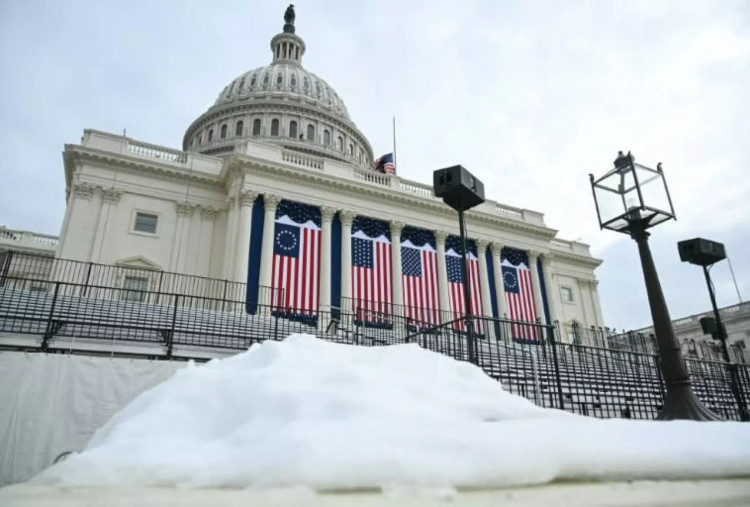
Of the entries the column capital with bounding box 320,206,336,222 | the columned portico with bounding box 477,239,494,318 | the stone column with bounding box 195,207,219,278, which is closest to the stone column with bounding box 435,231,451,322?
the columned portico with bounding box 477,239,494,318

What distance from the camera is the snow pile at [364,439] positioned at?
1.95 meters

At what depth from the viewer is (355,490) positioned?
6.07ft

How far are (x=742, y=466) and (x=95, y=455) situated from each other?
11.2ft

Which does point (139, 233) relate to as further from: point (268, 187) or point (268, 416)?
point (268, 416)

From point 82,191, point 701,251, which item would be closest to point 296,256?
point 82,191

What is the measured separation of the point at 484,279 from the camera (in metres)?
29.2

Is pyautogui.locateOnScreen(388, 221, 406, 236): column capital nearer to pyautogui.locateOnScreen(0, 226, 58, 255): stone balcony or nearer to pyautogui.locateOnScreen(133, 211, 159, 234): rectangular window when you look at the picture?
pyautogui.locateOnScreen(133, 211, 159, 234): rectangular window

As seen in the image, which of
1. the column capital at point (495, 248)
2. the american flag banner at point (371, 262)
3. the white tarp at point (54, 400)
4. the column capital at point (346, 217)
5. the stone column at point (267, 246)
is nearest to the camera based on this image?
the white tarp at point (54, 400)

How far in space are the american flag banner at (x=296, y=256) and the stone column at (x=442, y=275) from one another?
25.7 ft

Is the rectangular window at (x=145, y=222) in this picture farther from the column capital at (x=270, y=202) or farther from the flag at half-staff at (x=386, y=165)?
the flag at half-staff at (x=386, y=165)

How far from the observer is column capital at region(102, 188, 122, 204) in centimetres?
2392

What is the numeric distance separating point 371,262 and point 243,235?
7.74 m

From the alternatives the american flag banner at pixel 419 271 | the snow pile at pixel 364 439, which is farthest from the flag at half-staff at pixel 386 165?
the snow pile at pixel 364 439

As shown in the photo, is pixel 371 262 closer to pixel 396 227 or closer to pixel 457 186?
pixel 396 227
